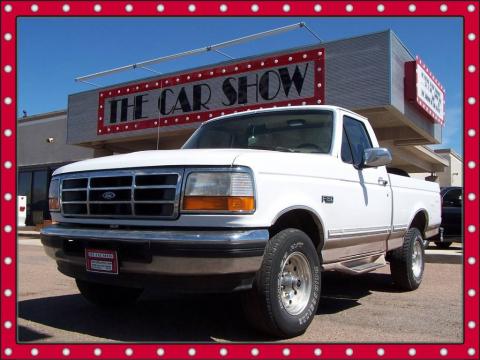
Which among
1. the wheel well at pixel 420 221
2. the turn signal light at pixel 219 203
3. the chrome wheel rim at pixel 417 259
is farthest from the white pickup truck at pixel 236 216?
the wheel well at pixel 420 221

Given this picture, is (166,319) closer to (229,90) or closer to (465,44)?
(465,44)

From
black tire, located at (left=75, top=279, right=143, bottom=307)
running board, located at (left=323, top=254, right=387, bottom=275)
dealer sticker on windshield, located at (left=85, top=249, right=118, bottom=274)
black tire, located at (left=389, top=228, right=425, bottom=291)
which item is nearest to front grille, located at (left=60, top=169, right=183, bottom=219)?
dealer sticker on windshield, located at (left=85, top=249, right=118, bottom=274)

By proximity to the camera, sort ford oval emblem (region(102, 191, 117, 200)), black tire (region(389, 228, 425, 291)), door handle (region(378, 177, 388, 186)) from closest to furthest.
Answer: ford oval emblem (region(102, 191, 117, 200)) < door handle (region(378, 177, 388, 186)) < black tire (region(389, 228, 425, 291))

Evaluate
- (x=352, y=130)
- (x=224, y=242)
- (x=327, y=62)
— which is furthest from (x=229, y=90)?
(x=224, y=242)

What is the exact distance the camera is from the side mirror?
4594 mm

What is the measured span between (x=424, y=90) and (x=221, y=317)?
36.8ft

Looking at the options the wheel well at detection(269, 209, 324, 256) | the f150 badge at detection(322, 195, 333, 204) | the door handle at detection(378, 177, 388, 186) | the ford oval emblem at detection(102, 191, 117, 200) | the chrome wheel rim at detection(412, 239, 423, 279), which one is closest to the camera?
the ford oval emblem at detection(102, 191, 117, 200)

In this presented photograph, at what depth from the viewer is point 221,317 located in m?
4.45

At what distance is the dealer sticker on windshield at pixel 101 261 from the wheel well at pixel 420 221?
4243 millimetres

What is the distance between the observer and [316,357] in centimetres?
279

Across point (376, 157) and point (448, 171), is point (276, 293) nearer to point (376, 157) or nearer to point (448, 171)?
point (376, 157)

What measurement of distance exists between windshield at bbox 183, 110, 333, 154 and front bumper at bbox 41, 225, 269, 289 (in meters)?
1.46

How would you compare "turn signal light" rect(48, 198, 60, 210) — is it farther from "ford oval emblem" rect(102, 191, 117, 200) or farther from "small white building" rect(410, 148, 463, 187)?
"small white building" rect(410, 148, 463, 187)

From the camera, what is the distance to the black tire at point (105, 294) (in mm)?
4676
